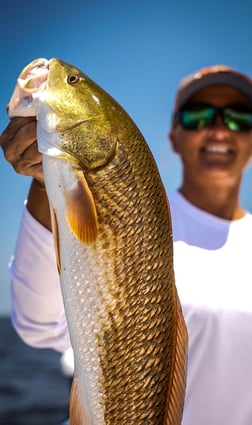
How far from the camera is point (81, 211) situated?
1724 mm

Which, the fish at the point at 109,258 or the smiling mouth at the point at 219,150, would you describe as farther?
the smiling mouth at the point at 219,150

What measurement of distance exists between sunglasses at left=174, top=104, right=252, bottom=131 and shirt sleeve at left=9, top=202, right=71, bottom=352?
148 centimetres

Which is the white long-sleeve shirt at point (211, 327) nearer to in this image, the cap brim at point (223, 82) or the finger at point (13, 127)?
the finger at point (13, 127)

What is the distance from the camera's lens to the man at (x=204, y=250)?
2.37 metres

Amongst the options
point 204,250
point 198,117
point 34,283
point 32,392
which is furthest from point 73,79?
point 32,392

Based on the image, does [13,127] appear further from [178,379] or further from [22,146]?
[178,379]

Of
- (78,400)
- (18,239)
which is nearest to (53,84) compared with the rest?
(18,239)

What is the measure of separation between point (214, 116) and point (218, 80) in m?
0.23

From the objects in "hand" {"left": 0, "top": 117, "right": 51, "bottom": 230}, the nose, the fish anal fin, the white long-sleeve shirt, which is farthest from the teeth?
the fish anal fin

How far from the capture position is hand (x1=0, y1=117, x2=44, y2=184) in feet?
6.61

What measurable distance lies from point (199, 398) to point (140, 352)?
1231 millimetres

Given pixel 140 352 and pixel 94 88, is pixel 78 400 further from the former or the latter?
pixel 94 88

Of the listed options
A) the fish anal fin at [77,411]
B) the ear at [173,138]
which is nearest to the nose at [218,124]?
the ear at [173,138]

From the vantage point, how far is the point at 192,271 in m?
3.06
